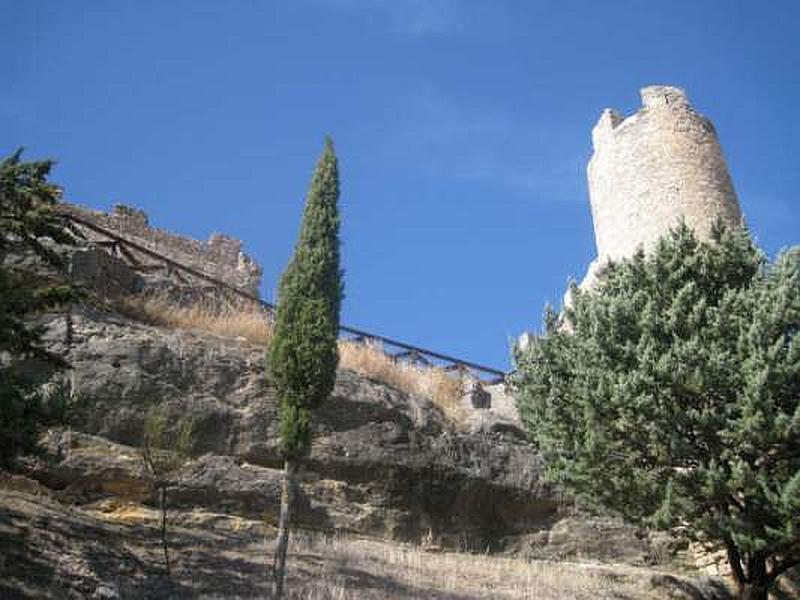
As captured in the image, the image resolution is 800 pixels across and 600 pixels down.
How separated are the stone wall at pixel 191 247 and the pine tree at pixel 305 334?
35.8ft

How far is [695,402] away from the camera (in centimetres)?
1108

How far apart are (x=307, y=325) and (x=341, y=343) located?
585 centimetres

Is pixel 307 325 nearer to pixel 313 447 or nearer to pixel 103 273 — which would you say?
pixel 313 447

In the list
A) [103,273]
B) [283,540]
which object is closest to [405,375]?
[103,273]

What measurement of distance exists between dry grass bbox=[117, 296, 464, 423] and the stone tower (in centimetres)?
682

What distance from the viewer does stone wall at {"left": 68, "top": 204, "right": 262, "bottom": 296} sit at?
77.9 feet

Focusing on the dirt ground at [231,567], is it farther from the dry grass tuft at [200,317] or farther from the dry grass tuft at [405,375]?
the dry grass tuft at [200,317]

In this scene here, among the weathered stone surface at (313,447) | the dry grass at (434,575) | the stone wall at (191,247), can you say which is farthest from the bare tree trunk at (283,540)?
the stone wall at (191,247)

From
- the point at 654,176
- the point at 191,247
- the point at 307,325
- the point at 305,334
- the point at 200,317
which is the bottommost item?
the point at 305,334

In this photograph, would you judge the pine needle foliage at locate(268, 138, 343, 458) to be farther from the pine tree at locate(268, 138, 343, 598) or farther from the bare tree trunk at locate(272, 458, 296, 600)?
the bare tree trunk at locate(272, 458, 296, 600)

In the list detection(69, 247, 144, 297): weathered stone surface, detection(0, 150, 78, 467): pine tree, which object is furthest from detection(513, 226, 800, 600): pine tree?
detection(69, 247, 144, 297): weathered stone surface

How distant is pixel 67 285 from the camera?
29.4ft

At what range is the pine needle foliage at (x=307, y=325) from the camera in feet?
36.3

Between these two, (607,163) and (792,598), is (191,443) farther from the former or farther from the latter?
(607,163)
